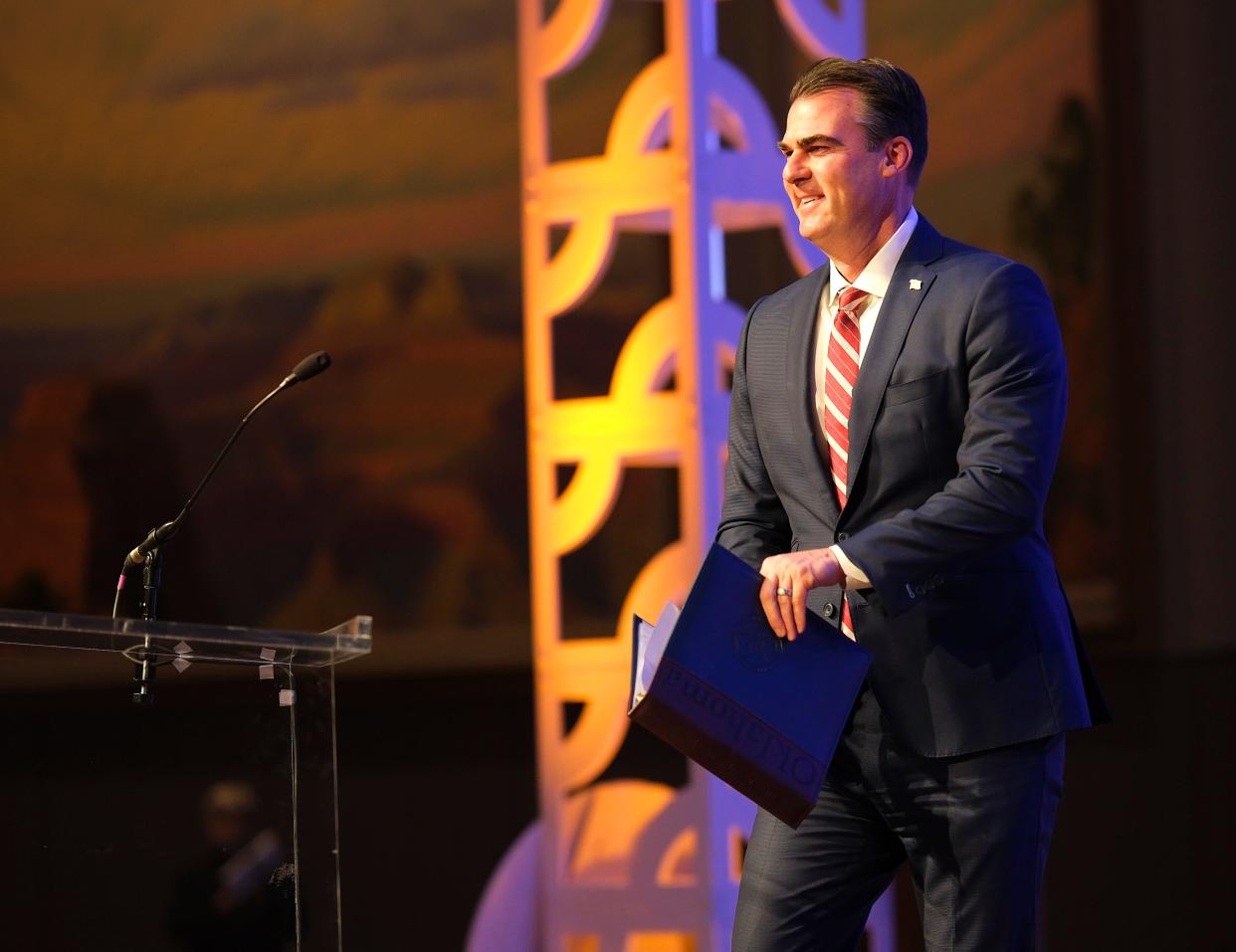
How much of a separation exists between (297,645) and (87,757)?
0.30 m

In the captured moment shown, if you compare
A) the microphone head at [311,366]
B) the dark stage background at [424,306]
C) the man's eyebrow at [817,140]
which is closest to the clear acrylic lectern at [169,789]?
the microphone head at [311,366]

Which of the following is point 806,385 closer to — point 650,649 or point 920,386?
point 920,386

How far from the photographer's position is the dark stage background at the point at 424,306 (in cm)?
714

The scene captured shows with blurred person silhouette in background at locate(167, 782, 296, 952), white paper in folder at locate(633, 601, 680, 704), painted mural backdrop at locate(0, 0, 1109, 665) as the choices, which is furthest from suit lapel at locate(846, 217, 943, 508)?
painted mural backdrop at locate(0, 0, 1109, 665)

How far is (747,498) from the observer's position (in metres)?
2.19

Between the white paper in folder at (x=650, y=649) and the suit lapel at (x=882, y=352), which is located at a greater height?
the suit lapel at (x=882, y=352)

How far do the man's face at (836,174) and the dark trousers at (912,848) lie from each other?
1.92ft

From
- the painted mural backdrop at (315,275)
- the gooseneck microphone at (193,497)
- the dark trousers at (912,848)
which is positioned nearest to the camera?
the dark trousers at (912,848)

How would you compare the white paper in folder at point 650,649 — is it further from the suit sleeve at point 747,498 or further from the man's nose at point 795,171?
the man's nose at point 795,171

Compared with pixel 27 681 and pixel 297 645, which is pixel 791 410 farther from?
pixel 27 681

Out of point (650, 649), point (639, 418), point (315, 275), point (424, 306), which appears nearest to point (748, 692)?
point (650, 649)

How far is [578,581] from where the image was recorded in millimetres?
7887

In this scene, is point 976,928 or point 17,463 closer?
point 976,928

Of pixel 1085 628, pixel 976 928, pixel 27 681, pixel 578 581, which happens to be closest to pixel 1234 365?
pixel 1085 628
